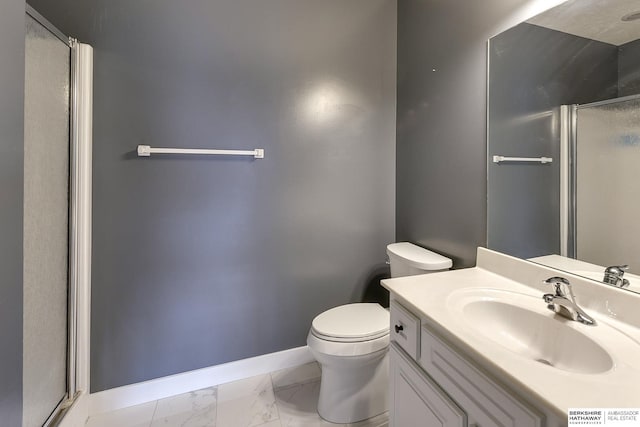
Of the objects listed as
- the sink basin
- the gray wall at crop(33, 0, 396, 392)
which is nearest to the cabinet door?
the sink basin

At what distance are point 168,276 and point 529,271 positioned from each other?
1.68 meters

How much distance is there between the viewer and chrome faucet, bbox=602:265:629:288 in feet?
2.68

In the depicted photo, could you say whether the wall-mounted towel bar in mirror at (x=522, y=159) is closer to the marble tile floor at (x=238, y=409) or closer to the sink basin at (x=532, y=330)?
the sink basin at (x=532, y=330)

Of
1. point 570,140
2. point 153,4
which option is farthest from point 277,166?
point 570,140

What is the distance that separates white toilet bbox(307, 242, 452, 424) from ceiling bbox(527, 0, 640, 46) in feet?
3.26

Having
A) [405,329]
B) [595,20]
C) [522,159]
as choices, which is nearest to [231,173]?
[405,329]

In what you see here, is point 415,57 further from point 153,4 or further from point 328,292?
point 328,292

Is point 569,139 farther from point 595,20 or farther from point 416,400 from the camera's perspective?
point 416,400

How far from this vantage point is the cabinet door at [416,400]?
2.36 ft

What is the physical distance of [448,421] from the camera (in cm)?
71

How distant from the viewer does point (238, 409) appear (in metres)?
1.43

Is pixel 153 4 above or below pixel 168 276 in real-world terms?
above

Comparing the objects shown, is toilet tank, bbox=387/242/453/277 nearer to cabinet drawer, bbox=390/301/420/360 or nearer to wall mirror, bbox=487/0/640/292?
wall mirror, bbox=487/0/640/292

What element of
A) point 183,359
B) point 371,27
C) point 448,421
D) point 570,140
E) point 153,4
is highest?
point 371,27
